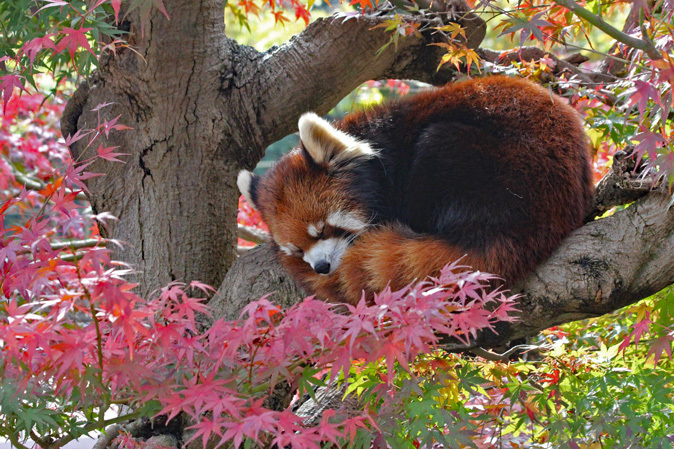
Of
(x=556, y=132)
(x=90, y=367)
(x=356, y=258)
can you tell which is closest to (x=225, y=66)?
(x=356, y=258)

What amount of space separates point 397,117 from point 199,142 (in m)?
0.80

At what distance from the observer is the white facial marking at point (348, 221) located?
2.22 metres

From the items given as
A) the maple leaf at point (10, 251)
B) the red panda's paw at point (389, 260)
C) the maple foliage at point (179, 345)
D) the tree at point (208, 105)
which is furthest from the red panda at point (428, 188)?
the maple leaf at point (10, 251)

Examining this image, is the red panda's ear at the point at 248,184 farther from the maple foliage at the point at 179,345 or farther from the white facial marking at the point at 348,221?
the maple foliage at the point at 179,345

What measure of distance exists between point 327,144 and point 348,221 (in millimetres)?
297

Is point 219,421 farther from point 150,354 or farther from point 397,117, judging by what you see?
point 397,117

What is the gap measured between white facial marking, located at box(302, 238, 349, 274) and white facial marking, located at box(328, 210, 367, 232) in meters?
0.05

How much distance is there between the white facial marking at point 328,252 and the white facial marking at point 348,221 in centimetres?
5

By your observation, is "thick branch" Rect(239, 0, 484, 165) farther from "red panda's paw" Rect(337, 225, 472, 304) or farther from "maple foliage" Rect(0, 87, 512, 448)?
"maple foliage" Rect(0, 87, 512, 448)

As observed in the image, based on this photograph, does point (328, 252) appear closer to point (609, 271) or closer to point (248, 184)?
point (248, 184)

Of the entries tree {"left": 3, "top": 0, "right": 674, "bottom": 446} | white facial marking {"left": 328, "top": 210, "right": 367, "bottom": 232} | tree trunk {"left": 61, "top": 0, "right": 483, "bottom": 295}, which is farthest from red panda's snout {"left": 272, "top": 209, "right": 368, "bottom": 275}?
tree trunk {"left": 61, "top": 0, "right": 483, "bottom": 295}

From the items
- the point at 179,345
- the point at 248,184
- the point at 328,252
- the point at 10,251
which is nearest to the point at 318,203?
the point at 328,252

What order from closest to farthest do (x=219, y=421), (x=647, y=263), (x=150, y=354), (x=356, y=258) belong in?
(x=219, y=421) < (x=150, y=354) < (x=647, y=263) < (x=356, y=258)

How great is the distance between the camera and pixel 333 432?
4.43 feet
